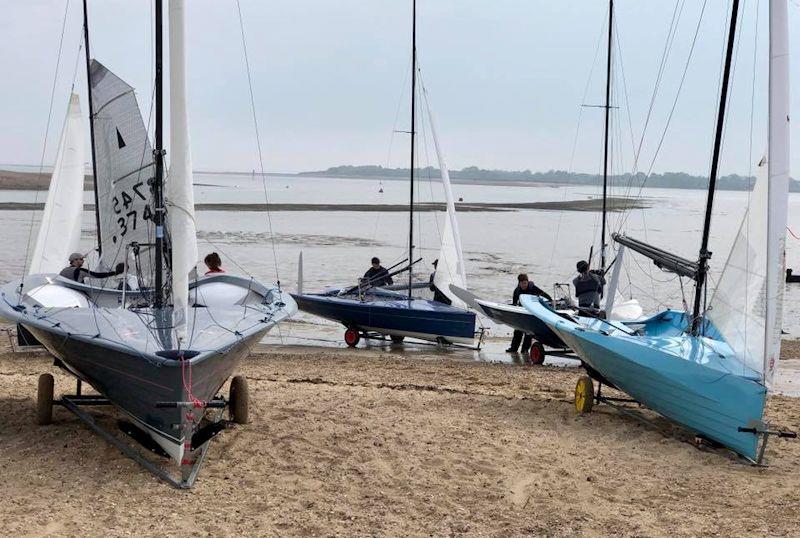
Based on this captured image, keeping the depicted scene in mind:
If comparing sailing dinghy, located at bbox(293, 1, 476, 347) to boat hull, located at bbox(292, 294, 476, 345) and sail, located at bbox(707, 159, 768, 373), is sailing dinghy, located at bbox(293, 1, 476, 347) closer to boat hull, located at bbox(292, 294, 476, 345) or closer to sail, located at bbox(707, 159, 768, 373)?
boat hull, located at bbox(292, 294, 476, 345)

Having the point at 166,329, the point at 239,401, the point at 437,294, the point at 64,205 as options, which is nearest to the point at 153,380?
the point at 166,329

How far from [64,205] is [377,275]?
609 cm

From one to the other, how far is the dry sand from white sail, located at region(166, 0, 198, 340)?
1463 mm

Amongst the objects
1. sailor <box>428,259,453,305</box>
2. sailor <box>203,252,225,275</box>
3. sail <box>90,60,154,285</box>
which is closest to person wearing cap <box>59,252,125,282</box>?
sail <box>90,60,154,285</box>

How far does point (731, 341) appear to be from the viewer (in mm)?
8898

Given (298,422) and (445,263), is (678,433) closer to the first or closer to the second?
(298,422)

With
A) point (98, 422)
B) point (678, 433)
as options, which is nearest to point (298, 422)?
point (98, 422)

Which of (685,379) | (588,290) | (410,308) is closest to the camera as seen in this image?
(685,379)

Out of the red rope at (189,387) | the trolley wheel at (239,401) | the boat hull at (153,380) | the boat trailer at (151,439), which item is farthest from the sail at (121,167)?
the red rope at (189,387)

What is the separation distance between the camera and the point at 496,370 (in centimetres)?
1359

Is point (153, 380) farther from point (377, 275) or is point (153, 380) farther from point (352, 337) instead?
point (377, 275)

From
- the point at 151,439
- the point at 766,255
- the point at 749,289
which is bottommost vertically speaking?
the point at 151,439

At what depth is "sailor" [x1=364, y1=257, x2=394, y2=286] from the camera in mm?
17312

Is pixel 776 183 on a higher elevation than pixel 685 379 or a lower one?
higher
